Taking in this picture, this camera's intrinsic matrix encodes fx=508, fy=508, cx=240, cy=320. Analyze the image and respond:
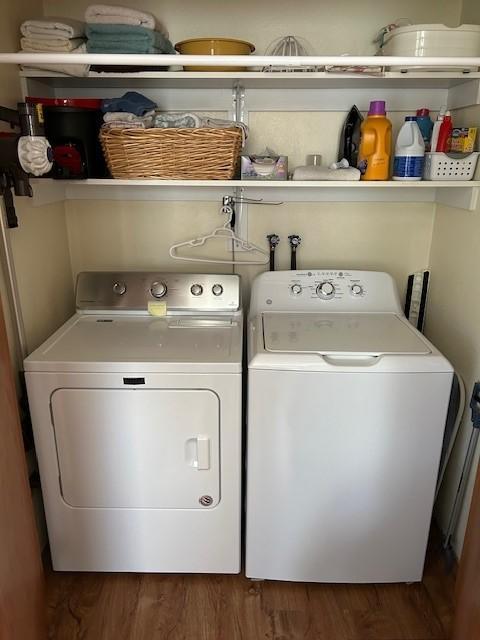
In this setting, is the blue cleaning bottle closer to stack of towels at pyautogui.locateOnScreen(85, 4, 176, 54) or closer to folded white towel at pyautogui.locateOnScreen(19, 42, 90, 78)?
stack of towels at pyautogui.locateOnScreen(85, 4, 176, 54)

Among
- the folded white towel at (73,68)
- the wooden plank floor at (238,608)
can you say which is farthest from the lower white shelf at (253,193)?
the wooden plank floor at (238,608)

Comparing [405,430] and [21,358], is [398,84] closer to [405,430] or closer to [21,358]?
[405,430]

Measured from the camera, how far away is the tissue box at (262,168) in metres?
1.89

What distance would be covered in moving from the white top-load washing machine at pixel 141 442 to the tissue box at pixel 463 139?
1025 millimetres

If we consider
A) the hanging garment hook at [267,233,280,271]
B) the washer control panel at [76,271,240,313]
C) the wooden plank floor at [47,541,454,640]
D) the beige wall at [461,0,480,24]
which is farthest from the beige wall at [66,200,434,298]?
the wooden plank floor at [47,541,454,640]

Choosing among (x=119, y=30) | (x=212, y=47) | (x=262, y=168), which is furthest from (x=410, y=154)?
(x=119, y=30)

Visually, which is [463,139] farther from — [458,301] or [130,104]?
[130,104]

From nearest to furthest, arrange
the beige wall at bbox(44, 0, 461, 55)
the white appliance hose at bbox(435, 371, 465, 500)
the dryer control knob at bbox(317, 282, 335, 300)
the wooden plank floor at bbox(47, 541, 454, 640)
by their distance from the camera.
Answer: the wooden plank floor at bbox(47, 541, 454, 640) → the white appliance hose at bbox(435, 371, 465, 500) → the beige wall at bbox(44, 0, 461, 55) → the dryer control knob at bbox(317, 282, 335, 300)

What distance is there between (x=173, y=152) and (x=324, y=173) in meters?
0.55

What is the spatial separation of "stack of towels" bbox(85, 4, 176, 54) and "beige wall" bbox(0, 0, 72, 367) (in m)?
0.27

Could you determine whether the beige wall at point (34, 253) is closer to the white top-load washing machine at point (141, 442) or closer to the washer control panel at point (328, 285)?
the white top-load washing machine at point (141, 442)

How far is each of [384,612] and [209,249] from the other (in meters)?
1.57

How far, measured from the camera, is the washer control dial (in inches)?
81.0

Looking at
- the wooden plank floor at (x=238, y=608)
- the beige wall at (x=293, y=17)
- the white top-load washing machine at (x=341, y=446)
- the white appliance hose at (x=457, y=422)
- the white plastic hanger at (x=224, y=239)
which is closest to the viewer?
the white top-load washing machine at (x=341, y=446)
